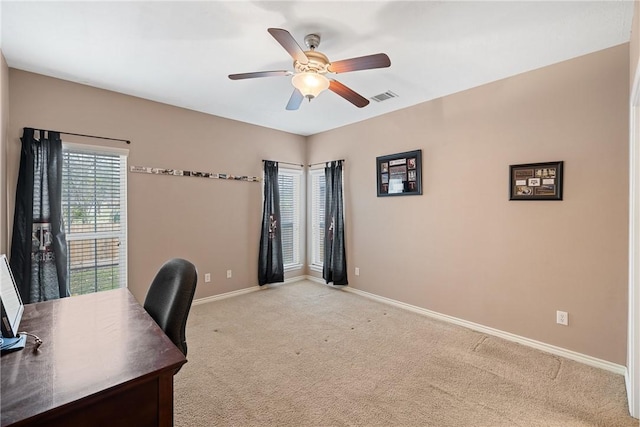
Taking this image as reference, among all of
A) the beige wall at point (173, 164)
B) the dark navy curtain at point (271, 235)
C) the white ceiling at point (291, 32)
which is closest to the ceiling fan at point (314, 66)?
the white ceiling at point (291, 32)

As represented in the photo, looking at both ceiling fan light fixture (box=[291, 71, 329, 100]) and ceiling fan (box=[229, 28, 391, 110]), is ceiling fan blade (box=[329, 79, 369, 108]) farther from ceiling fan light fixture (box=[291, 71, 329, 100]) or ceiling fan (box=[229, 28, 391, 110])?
ceiling fan light fixture (box=[291, 71, 329, 100])

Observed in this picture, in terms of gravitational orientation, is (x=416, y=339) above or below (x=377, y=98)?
below

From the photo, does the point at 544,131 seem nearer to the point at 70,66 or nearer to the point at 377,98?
the point at 377,98

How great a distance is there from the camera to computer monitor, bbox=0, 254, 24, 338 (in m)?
Answer: 1.27

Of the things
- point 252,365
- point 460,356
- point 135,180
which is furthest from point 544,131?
point 135,180

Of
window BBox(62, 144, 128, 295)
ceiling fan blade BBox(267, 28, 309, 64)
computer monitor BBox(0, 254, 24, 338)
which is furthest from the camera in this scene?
window BBox(62, 144, 128, 295)

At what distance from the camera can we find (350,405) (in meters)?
1.96

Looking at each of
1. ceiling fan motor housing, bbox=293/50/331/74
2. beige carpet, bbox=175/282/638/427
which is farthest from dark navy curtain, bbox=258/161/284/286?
ceiling fan motor housing, bbox=293/50/331/74

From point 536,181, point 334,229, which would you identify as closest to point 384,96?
point 536,181

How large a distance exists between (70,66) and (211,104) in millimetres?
1333

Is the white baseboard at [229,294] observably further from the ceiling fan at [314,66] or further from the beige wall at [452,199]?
the ceiling fan at [314,66]

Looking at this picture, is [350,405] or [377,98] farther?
[377,98]

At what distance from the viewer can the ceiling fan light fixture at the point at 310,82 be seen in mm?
2064

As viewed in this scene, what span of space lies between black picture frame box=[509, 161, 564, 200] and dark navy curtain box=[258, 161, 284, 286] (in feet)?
10.2
